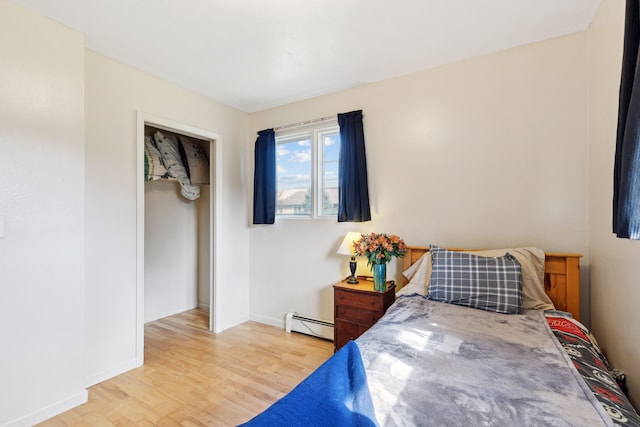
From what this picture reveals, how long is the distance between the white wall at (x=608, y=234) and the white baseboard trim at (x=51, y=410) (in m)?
3.11

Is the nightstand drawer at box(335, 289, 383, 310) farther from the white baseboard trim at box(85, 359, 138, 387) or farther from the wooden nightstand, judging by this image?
the white baseboard trim at box(85, 359, 138, 387)

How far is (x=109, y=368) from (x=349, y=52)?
124 inches

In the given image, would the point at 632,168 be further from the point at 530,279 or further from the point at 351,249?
the point at 351,249

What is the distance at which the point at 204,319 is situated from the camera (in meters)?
3.64

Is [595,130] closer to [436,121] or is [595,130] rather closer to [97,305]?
[436,121]

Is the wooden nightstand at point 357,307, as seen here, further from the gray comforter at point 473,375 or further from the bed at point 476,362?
the gray comforter at point 473,375

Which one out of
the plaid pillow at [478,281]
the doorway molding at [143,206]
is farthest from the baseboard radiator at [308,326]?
the plaid pillow at [478,281]

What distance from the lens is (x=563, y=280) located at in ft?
6.33

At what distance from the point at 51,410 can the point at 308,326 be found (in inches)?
79.8

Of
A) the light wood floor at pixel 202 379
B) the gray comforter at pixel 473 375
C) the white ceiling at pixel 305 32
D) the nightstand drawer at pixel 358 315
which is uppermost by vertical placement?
the white ceiling at pixel 305 32

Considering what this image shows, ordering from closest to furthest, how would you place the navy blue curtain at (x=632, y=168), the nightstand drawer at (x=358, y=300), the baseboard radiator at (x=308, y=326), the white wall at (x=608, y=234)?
1. the navy blue curtain at (x=632, y=168)
2. the white wall at (x=608, y=234)
3. the nightstand drawer at (x=358, y=300)
4. the baseboard radiator at (x=308, y=326)

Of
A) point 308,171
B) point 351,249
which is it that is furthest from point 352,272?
point 308,171

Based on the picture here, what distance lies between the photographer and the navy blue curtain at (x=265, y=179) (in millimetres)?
3336

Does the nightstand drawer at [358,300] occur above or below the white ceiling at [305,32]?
below
